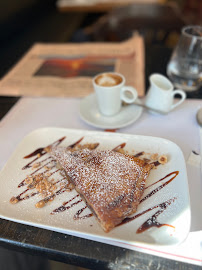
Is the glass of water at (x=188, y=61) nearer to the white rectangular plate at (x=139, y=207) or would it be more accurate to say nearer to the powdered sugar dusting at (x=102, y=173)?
the white rectangular plate at (x=139, y=207)

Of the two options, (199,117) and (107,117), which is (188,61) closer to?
(199,117)

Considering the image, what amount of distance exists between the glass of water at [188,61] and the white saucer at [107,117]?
33cm

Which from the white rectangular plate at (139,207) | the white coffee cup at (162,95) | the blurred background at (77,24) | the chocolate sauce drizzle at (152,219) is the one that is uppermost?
the blurred background at (77,24)

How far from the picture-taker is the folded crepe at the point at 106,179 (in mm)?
550

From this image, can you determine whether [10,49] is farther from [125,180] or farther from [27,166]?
[125,180]

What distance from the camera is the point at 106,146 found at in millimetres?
759

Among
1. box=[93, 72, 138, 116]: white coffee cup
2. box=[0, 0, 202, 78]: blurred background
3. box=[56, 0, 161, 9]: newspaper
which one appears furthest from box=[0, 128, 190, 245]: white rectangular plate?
box=[56, 0, 161, 9]: newspaper

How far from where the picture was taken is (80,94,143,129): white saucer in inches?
33.6

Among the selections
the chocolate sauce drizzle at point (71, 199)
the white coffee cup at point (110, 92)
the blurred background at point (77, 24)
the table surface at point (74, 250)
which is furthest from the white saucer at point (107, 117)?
→ the blurred background at point (77, 24)

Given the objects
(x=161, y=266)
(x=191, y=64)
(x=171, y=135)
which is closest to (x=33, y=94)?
(x=171, y=135)

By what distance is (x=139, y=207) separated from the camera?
1.88 ft

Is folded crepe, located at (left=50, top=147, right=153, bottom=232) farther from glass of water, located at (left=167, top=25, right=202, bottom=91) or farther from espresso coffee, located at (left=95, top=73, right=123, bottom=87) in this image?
glass of water, located at (left=167, top=25, right=202, bottom=91)

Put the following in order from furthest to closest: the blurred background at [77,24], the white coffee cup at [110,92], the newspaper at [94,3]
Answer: the newspaper at [94,3] → the blurred background at [77,24] → the white coffee cup at [110,92]

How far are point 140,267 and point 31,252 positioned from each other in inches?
10.4
